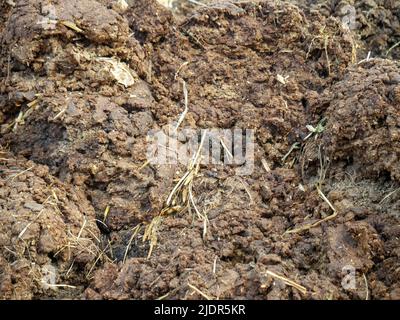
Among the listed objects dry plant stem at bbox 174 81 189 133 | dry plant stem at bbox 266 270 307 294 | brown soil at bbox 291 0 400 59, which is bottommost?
dry plant stem at bbox 266 270 307 294

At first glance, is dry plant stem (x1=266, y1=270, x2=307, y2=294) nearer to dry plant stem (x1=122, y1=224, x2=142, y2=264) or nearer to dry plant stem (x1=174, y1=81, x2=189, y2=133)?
dry plant stem (x1=122, y1=224, x2=142, y2=264)

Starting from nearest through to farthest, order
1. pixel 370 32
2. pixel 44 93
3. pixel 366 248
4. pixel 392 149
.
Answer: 1. pixel 366 248
2. pixel 392 149
3. pixel 44 93
4. pixel 370 32

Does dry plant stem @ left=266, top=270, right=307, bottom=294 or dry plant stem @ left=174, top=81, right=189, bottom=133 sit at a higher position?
dry plant stem @ left=174, top=81, right=189, bottom=133

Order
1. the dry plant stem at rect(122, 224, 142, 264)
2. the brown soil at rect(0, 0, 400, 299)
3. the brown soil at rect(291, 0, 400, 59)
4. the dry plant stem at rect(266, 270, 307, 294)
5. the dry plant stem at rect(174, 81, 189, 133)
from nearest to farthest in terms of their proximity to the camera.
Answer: the dry plant stem at rect(266, 270, 307, 294) → the brown soil at rect(0, 0, 400, 299) → the dry plant stem at rect(122, 224, 142, 264) → the dry plant stem at rect(174, 81, 189, 133) → the brown soil at rect(291, 0, 400, 59)

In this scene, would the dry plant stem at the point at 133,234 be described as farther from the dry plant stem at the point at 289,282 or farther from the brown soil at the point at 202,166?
the dry plant stem at the point at 289,282

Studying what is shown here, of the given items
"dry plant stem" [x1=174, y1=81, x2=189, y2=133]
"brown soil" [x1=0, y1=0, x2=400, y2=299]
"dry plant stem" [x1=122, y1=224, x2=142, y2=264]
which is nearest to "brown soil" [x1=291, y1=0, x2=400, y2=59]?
"brown soil" [x1=0, y1=0, x2=400, y2=299]

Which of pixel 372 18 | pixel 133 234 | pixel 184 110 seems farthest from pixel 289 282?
pixel 372 18

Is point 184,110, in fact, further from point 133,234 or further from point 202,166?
point 133,234

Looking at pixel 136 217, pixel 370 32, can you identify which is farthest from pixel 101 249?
pixel 370 32

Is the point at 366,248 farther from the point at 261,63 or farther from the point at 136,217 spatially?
the point at 261,63

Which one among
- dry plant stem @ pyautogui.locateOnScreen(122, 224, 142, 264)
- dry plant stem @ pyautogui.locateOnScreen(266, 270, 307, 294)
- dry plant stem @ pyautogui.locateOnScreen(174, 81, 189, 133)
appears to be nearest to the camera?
dry plant stem @ pyautogui.locateOnScreen(266, 270, 307, 294)
